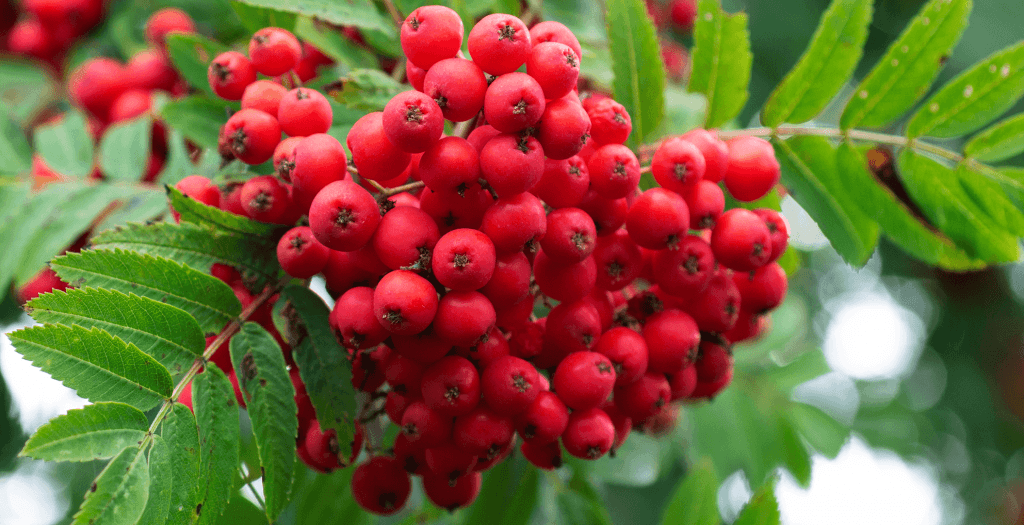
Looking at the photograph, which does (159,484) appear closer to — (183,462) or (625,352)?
(183,462)

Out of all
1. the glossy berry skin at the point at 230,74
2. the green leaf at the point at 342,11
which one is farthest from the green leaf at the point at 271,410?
the green leaf at the point at 342,11

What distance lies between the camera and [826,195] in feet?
6.27

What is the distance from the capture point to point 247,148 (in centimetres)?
150

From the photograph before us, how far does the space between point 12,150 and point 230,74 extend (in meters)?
1.67

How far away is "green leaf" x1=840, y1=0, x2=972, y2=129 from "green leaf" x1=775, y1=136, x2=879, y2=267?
0.15 metres

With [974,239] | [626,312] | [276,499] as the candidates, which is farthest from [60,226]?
[974,239]

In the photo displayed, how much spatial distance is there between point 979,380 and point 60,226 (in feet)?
21.0

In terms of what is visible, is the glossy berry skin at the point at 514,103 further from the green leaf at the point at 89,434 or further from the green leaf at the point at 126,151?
the green leaf at the point at 126,151

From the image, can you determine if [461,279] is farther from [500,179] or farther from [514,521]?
[514,521]

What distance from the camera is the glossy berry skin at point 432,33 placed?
1343mm

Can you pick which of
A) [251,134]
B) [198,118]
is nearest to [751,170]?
[251,134]

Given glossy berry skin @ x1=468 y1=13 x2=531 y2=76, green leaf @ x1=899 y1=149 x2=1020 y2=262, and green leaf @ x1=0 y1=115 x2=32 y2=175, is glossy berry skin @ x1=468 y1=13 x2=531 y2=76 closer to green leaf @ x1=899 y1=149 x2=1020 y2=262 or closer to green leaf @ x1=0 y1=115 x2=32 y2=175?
green leaf @ x1=899 y1=149 x2=1020 y2=262

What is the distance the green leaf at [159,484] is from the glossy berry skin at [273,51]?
91 cm

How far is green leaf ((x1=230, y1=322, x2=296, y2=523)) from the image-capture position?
1.40 metres
